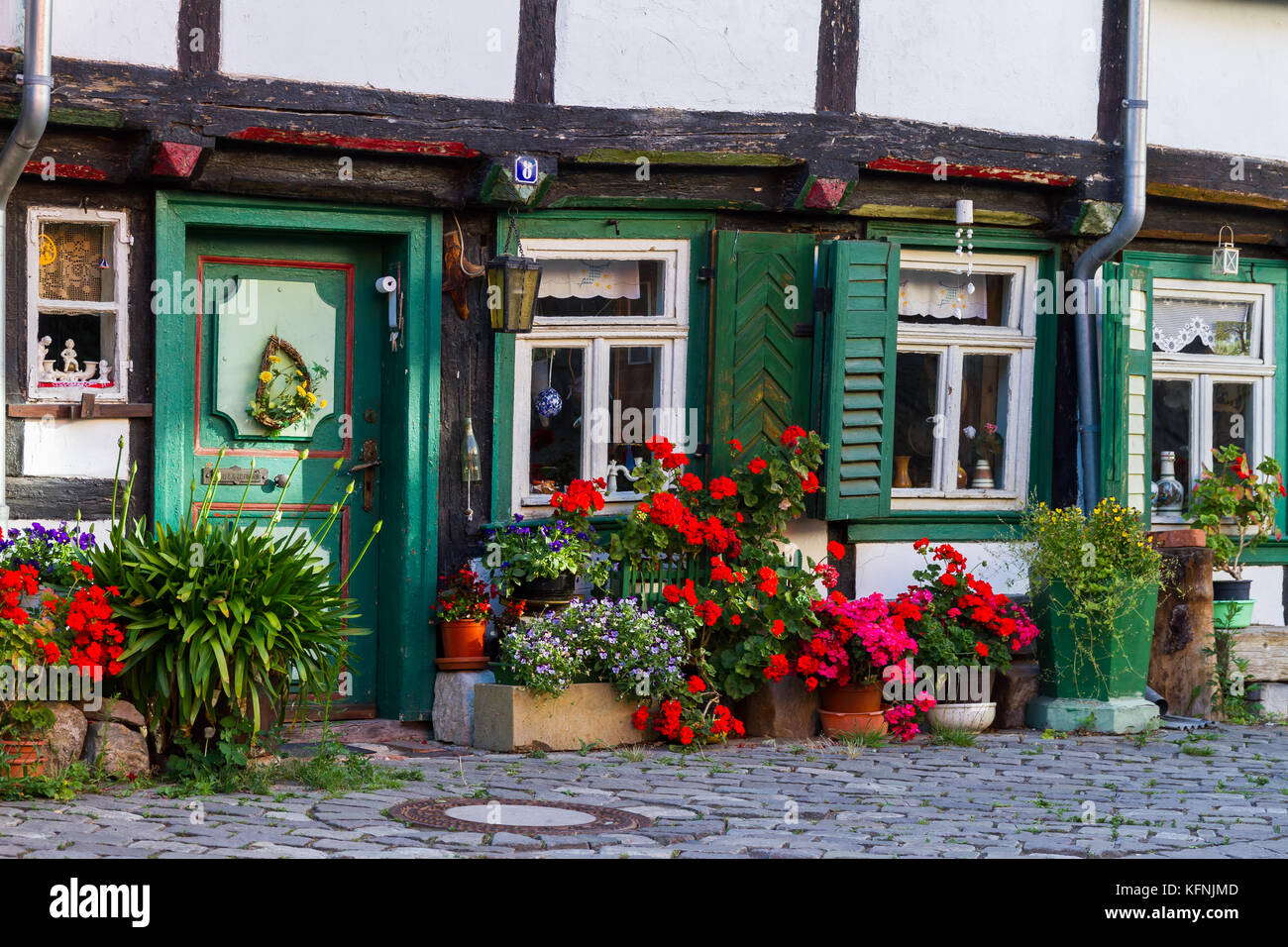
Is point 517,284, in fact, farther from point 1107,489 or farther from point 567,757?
point 1107,489

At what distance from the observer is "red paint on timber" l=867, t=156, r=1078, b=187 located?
886cm

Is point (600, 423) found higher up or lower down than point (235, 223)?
lower down

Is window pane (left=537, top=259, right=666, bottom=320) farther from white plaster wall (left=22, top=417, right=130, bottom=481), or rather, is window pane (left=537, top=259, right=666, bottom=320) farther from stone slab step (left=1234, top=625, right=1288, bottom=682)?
stone slab step (left=1234, top=625, right=1288, bottom=682)

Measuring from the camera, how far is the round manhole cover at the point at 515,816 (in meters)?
5.78

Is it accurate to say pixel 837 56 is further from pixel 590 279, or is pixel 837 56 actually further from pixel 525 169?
pixel 525 169

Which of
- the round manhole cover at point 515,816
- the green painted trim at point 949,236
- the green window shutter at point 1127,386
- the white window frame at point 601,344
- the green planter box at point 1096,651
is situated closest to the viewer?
the round manhole cover at point 515,816

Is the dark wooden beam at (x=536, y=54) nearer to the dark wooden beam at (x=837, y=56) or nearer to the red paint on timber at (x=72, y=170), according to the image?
the dark wooden beam at (x=837, y=56)

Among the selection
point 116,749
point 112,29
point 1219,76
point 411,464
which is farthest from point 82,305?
point 1219,76

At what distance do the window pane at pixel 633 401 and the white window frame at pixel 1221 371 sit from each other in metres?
3.23

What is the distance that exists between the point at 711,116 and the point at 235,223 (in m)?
2.42

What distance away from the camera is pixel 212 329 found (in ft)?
26.3

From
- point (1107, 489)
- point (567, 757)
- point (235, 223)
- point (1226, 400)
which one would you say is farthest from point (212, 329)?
point (1226, 400)

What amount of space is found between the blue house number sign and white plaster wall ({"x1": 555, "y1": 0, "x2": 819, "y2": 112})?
363 mm

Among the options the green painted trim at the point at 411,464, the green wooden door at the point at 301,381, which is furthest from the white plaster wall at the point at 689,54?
the green wooden door at the point at 301,381
